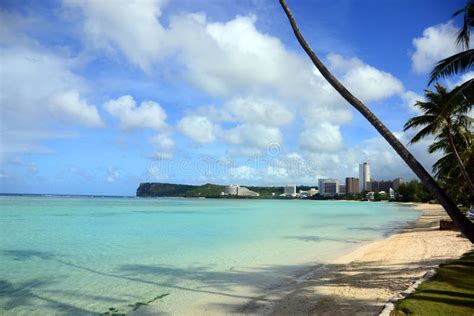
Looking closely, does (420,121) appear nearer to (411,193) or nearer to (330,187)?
(411,193)

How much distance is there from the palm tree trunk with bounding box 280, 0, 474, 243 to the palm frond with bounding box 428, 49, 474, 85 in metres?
3.18

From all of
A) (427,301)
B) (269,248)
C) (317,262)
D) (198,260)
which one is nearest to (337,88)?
(427,301)

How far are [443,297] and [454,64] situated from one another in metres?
4.26

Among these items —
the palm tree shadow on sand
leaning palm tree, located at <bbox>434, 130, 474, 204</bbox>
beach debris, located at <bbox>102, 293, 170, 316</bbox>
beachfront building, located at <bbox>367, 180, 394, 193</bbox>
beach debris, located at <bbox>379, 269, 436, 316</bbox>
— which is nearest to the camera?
beach debris, located at <bbox>379, 269, 436, 316</bbox>

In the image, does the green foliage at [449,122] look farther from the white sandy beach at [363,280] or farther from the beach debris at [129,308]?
the beach debris at [129,308]

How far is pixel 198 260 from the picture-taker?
14586 mm

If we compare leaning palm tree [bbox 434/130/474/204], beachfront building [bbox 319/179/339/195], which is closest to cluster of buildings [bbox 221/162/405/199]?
beachfront building [bbox 319/179/339/195]

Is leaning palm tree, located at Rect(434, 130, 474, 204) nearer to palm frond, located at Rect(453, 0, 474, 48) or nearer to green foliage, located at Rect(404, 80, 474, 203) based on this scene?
green foliage, located at Rect(404, 80, 474, 203)

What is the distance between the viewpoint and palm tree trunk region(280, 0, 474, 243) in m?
4.80

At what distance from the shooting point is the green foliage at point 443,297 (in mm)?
6035

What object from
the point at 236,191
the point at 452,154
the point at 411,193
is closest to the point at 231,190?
the point at 236,191

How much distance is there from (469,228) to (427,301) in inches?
91.5

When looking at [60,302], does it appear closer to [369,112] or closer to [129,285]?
[129,285]

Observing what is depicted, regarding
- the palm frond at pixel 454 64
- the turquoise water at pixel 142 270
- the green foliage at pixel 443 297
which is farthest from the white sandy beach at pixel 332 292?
the palm frond at pixel 454 64
